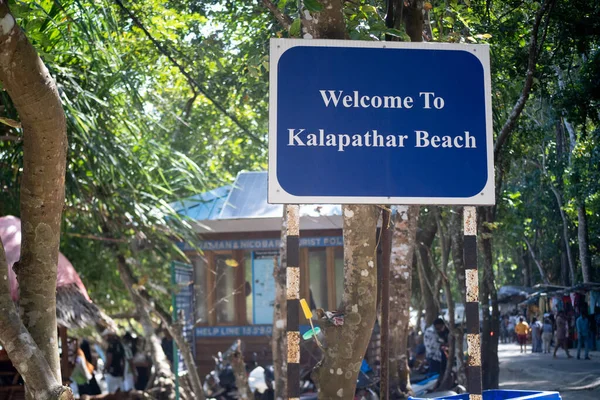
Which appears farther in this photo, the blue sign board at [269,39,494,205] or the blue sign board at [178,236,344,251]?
the blue sign board at [178,236,344,251]

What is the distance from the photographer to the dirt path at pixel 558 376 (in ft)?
49.2

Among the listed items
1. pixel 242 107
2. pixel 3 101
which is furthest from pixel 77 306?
pixel 242 107

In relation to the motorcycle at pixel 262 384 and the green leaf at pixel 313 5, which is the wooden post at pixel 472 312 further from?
the motorcycle at pixel 262 384

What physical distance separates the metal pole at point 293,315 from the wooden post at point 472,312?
0.87 m

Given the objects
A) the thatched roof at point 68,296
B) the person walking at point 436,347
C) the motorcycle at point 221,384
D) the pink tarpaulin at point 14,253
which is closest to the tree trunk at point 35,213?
the pink tarpaulin at point 14,253

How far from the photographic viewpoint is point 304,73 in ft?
13.5

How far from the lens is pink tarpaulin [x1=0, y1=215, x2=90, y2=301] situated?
7972 mm

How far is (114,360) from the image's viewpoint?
46.1 ft

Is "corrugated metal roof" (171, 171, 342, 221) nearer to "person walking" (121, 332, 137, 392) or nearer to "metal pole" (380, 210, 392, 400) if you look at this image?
"person walking" (121, 332, 137, 392)

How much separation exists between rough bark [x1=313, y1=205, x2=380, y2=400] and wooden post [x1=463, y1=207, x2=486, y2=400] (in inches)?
27.5

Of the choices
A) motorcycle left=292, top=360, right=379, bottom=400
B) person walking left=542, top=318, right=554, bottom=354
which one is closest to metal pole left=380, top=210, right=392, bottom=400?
motorcycle left=292, top=360, right=379, bottom=400

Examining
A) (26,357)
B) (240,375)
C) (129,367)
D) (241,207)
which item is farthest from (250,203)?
(26,357)

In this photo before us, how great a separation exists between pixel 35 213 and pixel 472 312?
2.26 metres

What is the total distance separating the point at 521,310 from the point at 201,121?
31956 millimetres
